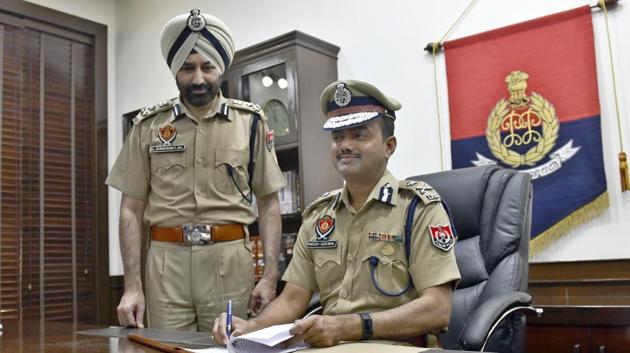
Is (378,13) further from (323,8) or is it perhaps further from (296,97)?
(296,97)

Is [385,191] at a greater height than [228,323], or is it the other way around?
[385,191]

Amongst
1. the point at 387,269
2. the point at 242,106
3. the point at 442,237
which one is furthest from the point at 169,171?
the point at 442,237

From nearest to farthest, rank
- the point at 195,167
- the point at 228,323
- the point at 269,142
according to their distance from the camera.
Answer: the point at 228,323 → the point at 195,167 → the point at 269,142

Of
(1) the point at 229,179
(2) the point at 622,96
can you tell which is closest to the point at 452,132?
(2) the point at 622,96

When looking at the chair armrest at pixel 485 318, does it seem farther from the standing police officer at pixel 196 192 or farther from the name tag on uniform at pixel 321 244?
the standing police officer at pixel 196 192

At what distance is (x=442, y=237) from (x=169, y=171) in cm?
93

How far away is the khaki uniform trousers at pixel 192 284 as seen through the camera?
6.13 ft

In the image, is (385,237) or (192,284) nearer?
(385,237)

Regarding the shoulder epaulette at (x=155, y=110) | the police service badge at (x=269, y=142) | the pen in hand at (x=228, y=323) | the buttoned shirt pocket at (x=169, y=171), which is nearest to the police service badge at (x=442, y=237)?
the pen in hand at (x=228, y=323)

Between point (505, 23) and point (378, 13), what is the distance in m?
0.73

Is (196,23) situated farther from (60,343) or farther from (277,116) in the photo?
(277,116)

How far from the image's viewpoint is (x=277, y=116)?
3.28 metres

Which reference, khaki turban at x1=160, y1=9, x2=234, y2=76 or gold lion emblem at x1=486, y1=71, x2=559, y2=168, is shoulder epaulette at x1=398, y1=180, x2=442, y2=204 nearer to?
khaki turban at x1=160, y1=9, x2=234, y2=76

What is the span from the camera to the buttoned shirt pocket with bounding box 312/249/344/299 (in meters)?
1.61
